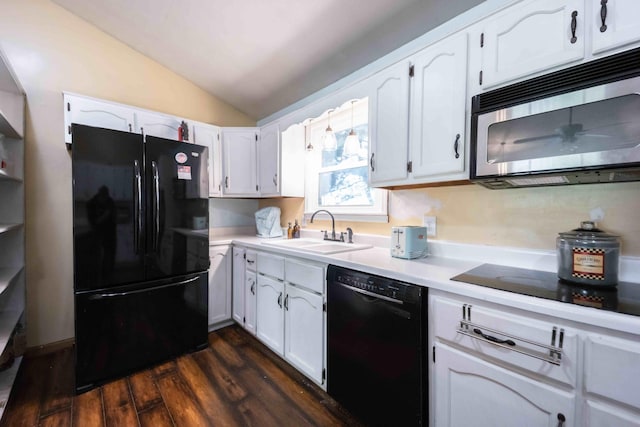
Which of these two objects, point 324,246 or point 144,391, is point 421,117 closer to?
point 324,246

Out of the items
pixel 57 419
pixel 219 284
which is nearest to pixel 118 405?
pixel 57 419

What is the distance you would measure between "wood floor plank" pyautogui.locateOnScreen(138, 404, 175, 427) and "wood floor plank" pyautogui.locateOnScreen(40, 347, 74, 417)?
52cm

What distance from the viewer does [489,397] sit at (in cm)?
102

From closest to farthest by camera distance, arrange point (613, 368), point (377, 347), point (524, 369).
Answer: point (613, 368)
point (524, 369)
point (377, 347)

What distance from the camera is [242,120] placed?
3387mm

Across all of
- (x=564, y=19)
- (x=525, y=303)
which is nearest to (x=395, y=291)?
(x=525, y=303)

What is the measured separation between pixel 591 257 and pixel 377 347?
3.28ft

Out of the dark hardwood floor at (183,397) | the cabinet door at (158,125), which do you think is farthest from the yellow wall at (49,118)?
the dark hardwood floor at (183,397)

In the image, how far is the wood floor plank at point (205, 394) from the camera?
5.08ft

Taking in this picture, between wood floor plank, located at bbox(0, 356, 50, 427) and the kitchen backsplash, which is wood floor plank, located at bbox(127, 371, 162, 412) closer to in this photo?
wood floor plank, located at bbox(0, 356, 50, 427)

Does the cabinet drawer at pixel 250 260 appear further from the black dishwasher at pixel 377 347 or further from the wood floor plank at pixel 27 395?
the wood floor plank at pixel 27 395

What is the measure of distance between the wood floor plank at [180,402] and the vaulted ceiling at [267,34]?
103 inches

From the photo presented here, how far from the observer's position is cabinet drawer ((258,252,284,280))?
205 centimetres

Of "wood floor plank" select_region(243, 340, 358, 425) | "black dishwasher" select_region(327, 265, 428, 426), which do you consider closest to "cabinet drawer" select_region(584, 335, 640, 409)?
"black dishwasher" select_region(327, 265, 428, 426)
